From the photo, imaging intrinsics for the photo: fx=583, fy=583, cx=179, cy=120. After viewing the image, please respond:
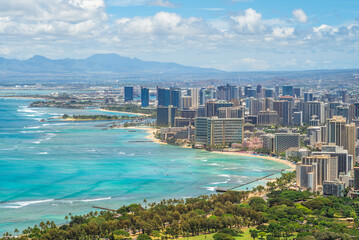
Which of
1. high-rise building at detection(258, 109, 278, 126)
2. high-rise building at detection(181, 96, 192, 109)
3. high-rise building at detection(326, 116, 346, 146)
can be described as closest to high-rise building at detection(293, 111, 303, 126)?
high-rise building at detection(258, 109, 278, 126)

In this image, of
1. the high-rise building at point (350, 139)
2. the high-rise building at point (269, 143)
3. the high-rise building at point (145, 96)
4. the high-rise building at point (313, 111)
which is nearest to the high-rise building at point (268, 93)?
the high-rise building at point (145, 96)

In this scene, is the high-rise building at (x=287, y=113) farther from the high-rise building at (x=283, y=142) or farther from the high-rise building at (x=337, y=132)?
the high-rise building at (x=337, y=132)

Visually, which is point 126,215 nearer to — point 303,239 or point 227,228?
point 227,228

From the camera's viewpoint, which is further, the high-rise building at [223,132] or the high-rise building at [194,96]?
the high-rise building at [194,96]

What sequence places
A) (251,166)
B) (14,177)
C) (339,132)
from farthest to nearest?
(339,132)
(251,166)
(14,177)

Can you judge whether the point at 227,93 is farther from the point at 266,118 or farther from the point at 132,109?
the point at 266,118

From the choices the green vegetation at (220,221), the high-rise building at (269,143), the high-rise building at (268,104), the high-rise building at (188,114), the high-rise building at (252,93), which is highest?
the high-rise building at (252,93)

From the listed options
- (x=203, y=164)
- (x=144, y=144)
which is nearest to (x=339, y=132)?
(x=203, y=164)

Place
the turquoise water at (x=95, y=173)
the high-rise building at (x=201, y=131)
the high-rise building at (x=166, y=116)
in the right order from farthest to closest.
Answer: the high-rise building at (x=166, y=116) → the high-rise building at (x=201, y=131) → the turquoise water at (x=95, y=173)
